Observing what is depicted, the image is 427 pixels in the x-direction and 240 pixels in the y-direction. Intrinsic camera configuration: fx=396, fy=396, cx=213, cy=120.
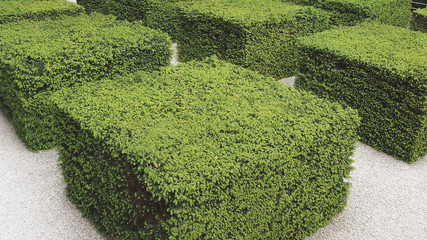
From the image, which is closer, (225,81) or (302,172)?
(302,172)

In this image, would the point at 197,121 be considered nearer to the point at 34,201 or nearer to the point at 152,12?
the point at 34,201

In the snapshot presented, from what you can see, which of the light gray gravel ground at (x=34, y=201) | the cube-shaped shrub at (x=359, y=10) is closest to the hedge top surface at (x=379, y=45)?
the cube-shaped shrub at (x=359, y=10)

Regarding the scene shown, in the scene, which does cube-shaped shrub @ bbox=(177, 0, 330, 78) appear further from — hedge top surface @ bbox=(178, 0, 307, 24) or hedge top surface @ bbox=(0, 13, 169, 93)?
hedge top surface @ bbox=(0, 13, 169, 93)

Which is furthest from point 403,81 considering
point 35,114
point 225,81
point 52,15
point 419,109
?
point 52,15

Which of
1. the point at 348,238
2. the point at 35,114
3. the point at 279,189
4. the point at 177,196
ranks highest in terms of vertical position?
the point at 177,196

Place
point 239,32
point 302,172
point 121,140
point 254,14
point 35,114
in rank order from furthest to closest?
point 254,14
point 239,32
point 35,114
point 302,172
point 121,140

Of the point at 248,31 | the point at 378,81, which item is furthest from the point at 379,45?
the point at 248,31

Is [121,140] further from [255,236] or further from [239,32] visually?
[239,32]
